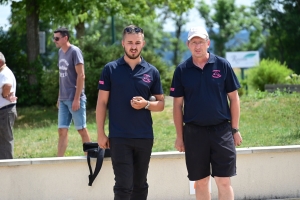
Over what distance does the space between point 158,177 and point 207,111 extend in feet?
6.25

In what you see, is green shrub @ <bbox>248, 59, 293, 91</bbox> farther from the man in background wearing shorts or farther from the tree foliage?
the man in background wearing shorts

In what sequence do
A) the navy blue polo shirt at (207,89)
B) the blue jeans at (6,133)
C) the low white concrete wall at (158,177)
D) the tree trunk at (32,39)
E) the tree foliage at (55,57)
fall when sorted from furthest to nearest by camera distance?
the tree trunk at (32,39)
the tree foliage at (55,57)
the blue jeans at (6,133)
the low white concrete wall at (158,177)
the navy blue polo shirt at (207,89)

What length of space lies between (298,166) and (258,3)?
33.7 m

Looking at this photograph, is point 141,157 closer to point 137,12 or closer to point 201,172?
point 201,172

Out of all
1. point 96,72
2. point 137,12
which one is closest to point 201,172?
point 96,72

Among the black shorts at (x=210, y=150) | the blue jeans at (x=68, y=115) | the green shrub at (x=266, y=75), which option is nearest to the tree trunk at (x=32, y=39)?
the green shrub at (x=266, y=75)

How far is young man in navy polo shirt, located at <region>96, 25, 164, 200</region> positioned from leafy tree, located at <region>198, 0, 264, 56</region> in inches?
1727

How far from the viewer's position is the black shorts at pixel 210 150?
5742 mm

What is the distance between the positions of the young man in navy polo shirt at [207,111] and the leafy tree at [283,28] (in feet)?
97.1

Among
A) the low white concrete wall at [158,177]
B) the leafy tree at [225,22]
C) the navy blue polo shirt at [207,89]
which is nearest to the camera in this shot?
the navy blue polo shirt at [207,89]

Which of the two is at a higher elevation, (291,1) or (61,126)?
(291,1)

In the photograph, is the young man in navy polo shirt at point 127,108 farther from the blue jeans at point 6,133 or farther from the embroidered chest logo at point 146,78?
the blue jeans at point 6,133

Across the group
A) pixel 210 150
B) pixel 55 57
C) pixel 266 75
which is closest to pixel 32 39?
pixel 55 57

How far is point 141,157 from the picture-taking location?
5859 mm
